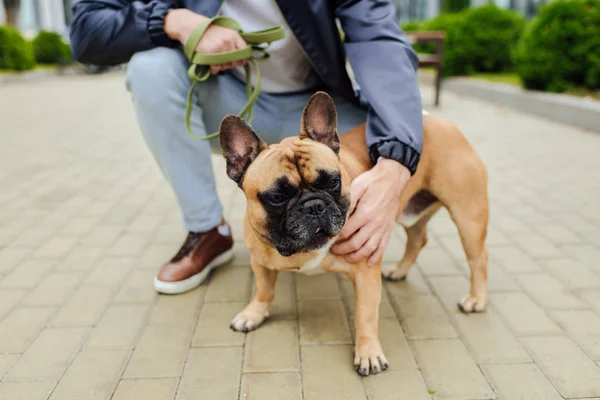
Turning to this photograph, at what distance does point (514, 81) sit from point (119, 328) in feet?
32.1

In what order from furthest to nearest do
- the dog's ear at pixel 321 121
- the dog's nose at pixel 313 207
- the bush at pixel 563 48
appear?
1. the bush at pixel 563 48
2. the dog's ear at pixel 321 121
3. the dog's nose at pixel 313 207

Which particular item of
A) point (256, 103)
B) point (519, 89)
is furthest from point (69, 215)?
point (519, 89)

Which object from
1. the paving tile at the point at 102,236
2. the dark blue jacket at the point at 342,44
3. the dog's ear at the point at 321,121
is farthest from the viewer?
the paving tile at the point at 102,236

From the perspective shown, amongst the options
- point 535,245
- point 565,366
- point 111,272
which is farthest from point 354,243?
point 535,245

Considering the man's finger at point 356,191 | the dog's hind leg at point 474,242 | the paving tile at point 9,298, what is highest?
the man's finger at point 356,191

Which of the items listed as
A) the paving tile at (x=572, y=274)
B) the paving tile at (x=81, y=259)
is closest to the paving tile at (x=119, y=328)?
the paving tile at (x=81, y=259)

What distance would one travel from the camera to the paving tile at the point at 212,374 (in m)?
1.96

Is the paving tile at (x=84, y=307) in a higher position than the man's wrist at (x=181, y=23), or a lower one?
lower

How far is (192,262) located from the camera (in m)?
2.75

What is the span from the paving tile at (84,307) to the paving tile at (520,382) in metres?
1.76

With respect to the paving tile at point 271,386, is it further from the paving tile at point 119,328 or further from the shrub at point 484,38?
the shrub at point 484,38

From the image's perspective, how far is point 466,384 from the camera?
1.99 metres

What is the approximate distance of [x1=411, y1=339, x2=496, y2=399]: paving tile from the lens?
6.38 ft

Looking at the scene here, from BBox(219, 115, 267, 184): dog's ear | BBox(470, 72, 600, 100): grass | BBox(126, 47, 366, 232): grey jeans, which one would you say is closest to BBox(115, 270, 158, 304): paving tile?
BBox(126, 47, 366, 232): grey jeans
